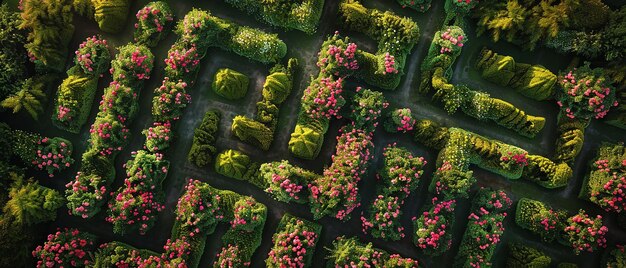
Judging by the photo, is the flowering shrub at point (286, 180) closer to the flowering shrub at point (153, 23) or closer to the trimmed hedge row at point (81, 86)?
the flowering shrub at point (153, 23)

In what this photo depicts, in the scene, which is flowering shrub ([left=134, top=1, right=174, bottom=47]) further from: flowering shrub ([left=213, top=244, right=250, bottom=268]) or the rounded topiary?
flowering shrub ([left=213, top=244, right=250, bottom=268])

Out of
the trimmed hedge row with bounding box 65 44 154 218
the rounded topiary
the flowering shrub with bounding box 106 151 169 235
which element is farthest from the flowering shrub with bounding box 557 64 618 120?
the trimmed hedge row with bounding box 65 44 154 218

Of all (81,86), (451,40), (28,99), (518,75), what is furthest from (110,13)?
(518,75)

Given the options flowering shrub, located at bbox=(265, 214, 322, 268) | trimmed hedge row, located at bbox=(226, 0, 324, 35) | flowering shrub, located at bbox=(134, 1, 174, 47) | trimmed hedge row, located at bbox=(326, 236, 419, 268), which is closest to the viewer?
flowering shrub, located at bbox=(265, 214, 322, 268)

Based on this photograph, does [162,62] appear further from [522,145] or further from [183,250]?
[522,145]

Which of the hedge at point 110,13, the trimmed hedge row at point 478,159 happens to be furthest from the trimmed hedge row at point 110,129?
the trimmed hedge row at point 478,159

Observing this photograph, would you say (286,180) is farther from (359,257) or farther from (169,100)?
(169,100)
